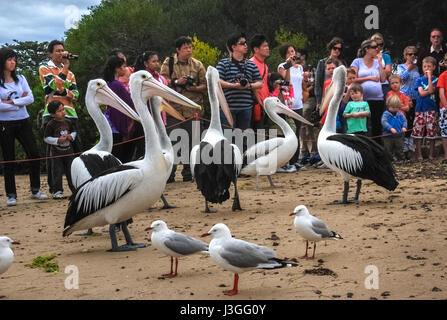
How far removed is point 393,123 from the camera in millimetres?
12422

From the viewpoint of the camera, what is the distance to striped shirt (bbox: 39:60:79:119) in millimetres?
10641

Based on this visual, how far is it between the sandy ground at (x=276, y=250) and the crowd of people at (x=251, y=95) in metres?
1.20

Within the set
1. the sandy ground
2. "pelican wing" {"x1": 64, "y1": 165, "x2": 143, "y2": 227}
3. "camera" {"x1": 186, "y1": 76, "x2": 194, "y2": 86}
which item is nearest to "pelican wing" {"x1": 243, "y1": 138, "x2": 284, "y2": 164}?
the sandy ground

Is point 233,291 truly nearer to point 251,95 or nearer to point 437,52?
point 251,95

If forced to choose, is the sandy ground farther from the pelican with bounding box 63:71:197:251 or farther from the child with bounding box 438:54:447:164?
the child with bounding box 438:54:447:164

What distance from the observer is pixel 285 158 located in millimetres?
10773

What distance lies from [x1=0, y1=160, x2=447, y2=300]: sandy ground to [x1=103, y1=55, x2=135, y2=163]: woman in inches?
46.6

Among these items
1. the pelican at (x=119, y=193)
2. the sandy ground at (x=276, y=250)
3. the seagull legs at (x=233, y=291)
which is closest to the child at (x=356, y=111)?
the sandy ground at (x=276, y=250)

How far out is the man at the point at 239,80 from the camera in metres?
11.4

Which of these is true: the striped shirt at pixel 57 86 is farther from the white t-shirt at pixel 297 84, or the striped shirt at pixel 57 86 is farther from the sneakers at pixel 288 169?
the white t-shirt at pixel 297 84

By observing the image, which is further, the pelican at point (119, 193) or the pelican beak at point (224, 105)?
the pelican beak at point (224, 105)

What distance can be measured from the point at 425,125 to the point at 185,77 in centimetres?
461

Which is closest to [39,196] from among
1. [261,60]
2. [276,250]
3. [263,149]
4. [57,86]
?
[57,86]

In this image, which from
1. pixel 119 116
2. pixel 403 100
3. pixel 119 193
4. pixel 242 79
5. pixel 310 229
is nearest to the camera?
pixel 310 229
